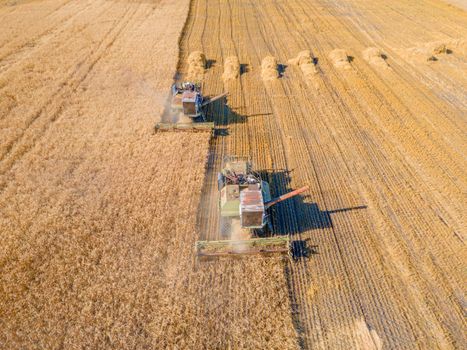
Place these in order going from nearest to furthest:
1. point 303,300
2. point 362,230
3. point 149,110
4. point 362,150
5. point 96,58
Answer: point 303,300, point 362,230, point 362,150, point 149,110, point 96,58

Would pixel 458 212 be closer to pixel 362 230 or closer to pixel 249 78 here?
pixel 362 230

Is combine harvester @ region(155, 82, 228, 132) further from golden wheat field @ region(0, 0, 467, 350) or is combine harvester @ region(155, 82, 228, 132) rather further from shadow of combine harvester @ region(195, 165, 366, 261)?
shadow of combine harvester @ region(195, 165, 366, 261)

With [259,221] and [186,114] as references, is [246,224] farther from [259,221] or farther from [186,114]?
[186,114]

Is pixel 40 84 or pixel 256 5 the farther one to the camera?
pixel 256 5

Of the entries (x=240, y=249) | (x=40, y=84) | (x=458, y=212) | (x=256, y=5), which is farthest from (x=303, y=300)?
(x=256, y=5)

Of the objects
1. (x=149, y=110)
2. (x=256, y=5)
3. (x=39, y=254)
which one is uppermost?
(x=256, y=5)

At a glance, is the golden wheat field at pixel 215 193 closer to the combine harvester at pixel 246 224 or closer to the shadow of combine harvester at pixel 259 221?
the shadow of combine harvester at pixel 259 221
